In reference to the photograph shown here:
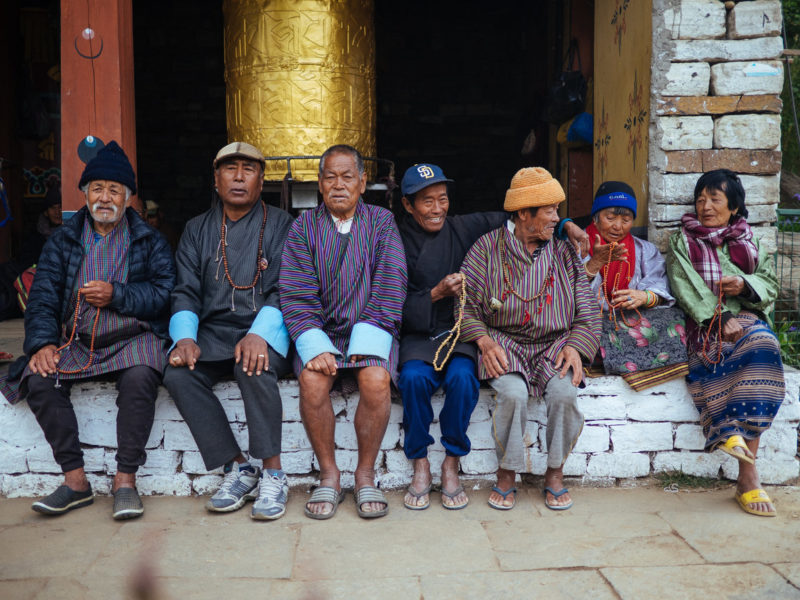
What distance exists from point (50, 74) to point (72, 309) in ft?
18.2

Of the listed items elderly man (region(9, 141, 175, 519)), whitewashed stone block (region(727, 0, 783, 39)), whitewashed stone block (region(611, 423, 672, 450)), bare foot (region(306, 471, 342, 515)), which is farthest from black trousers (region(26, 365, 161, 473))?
whitewashed stone block (region(727, 0, 783, 39))

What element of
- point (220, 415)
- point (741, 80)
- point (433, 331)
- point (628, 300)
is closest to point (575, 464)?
point (628, 300)

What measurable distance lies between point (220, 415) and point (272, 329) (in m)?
0.45

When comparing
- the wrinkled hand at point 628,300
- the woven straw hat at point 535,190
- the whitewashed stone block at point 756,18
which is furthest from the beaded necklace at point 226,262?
the whitewashed stone block at point 756,18

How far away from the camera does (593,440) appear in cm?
339

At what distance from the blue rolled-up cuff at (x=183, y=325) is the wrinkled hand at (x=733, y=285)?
2485 mm

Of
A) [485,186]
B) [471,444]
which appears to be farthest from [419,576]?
[485,186]

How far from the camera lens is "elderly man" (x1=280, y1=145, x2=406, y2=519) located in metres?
3.10

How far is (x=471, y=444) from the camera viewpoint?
3373 mm

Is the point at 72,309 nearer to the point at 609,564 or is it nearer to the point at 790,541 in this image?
the point at 609,564

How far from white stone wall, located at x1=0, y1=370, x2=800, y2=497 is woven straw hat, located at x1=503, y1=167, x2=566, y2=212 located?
0.89 m

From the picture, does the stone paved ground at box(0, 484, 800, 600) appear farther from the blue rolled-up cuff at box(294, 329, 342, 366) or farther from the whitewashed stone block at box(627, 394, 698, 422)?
the blue rolled-up cuff at box(294, 329, 342, 366)

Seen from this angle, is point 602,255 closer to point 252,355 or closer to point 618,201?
point 618,201

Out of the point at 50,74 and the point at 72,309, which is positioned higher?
the point at 50,74
